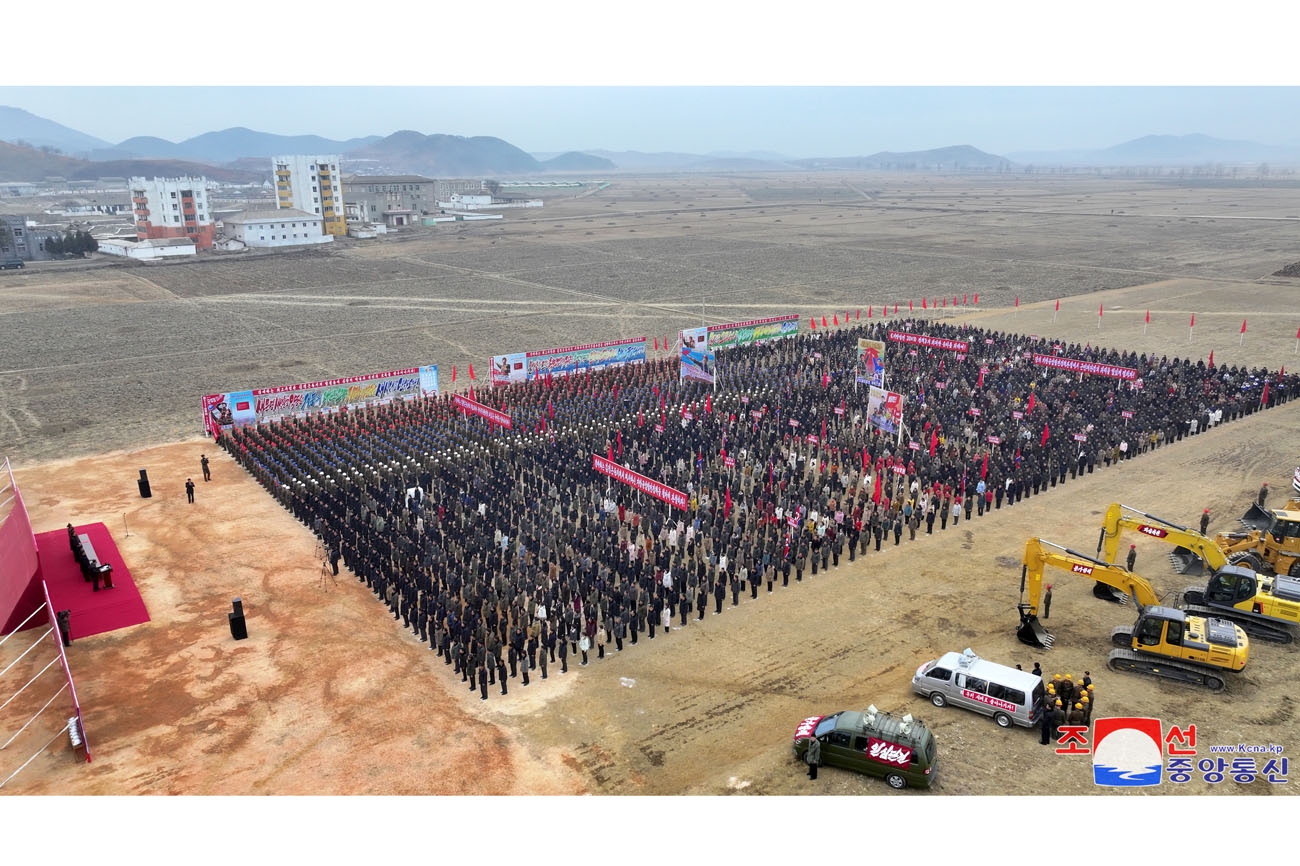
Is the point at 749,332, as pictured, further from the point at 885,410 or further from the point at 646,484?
the point at 646,484

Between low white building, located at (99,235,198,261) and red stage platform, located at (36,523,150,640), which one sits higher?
low white building, located at (99,235,198,261)

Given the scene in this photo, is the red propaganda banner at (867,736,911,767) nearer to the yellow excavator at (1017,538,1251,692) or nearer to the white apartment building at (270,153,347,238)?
the yellow excavator at (1017,538,1251,692)

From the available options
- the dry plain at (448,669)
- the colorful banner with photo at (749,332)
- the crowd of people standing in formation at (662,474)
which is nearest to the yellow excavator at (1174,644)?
the dry plain at (448,669)

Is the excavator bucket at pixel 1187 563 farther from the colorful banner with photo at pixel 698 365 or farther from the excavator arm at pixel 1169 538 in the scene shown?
the colorful banner with photo at pixel 698 365

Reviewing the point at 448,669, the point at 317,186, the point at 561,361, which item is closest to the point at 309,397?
the point at 561,361

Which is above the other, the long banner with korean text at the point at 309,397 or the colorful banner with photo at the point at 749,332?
the colorful banner with photo at the point at 749,332

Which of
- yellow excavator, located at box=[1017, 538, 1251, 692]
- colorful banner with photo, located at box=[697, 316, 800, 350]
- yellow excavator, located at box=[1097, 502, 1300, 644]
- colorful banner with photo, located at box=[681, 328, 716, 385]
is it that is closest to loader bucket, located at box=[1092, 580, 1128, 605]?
yellow excavator, located at box=[1097, 502, 1300, 644]

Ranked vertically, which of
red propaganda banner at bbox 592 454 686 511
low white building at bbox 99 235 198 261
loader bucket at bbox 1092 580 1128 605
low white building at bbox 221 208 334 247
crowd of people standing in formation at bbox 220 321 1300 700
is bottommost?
loader bucket at bbox 1092 580 1128 605
